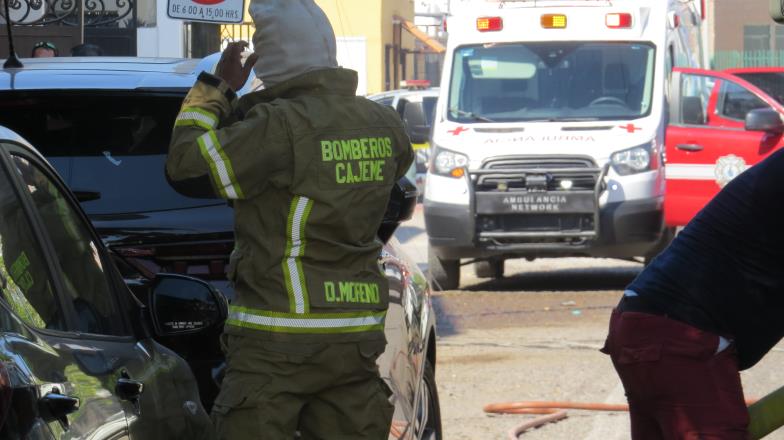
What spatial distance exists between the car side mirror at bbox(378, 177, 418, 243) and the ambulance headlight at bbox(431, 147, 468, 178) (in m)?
7.24

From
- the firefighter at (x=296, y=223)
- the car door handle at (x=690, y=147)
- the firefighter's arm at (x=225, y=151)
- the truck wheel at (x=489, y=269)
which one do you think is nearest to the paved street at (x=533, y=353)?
the truck wheel at (x=489, y=269)

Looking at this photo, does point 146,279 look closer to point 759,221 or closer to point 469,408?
point 759,221

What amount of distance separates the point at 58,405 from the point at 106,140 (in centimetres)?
255

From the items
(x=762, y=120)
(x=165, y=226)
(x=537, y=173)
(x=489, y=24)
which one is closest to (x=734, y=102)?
(x=762, y=120)

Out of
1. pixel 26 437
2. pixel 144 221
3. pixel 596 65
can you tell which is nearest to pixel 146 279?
pixel 144 221

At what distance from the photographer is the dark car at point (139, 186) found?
4734 millimetres

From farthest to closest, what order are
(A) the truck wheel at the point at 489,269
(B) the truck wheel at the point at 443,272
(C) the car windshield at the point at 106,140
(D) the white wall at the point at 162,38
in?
(D) the white wall at the point at 162,38 < (A) the truck wheel at the point at 489,269 < (B) the truck wheel at the point at 443,272 < (C) the car windshield at the point at 106,140

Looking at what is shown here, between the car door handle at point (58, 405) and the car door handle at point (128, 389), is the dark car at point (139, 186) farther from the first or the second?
the car door handle at point (58, 405)

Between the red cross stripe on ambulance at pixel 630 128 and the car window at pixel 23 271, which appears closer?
the car window at pixel 23 271

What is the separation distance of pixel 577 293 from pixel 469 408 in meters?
4.78

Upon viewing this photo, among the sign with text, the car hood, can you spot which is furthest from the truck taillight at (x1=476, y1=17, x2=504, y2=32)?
the car hood

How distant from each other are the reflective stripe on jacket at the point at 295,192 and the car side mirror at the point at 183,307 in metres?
0.08

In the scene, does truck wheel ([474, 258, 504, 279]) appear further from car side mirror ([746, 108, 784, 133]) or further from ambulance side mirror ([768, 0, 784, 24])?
ambulance side mirror ([768, 0, 784, 24])

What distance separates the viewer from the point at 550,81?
42.5 feet
